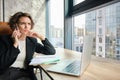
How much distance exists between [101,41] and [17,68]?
1163 mm

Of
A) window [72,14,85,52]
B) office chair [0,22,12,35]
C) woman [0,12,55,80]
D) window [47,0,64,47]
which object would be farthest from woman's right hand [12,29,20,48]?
window [47,0,64,47]

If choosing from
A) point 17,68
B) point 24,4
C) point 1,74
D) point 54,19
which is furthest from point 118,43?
point 24,4

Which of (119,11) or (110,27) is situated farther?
(110,27)

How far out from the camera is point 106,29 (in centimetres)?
220

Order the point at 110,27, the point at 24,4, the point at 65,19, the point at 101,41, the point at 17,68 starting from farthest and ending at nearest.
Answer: the point at 24,4 < the point at 65,19 < the point at 101,41 < the point at 110,27 < the point at 17,68

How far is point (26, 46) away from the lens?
1.77m

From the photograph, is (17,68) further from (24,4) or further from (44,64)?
(24,4)

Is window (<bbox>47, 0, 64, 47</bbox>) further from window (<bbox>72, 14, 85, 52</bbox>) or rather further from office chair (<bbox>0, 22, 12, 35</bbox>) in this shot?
office chair (<bbox>0, 22, 12, 35</bbox>)

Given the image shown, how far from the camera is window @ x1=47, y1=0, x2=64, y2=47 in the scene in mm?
3393

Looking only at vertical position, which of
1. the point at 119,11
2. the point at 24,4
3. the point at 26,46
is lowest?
the point at 26,46

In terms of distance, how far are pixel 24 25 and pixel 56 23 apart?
1.86 m

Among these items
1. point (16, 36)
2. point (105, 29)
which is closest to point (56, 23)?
point (105, 29)

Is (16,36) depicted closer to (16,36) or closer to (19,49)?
(16,36)

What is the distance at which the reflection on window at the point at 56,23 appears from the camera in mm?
3404
